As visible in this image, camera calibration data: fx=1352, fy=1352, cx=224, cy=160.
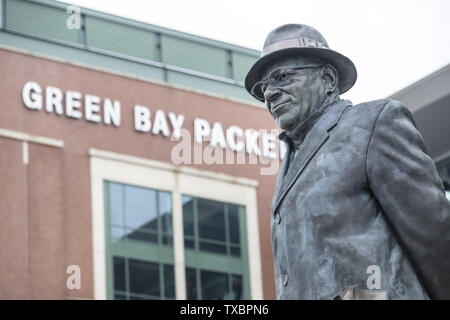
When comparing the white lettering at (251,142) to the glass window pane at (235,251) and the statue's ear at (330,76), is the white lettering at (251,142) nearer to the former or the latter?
the glass window pane at (235,251)

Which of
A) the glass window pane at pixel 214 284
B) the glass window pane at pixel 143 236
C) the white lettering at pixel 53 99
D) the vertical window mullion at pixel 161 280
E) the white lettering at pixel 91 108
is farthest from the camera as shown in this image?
the glass window pane at pixel 214 284

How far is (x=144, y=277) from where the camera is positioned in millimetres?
48625

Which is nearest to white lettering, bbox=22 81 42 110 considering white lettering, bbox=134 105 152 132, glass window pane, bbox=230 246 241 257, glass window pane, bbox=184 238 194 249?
white lettering, bbox=134 105 152 132

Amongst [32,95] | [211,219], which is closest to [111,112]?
[32,95]

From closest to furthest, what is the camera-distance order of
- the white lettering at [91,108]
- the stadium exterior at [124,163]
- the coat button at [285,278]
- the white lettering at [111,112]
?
the coat button at [285,278], the stadium exterior at [124,163], the white lettering at [91,108], the white lettering at [111,112]

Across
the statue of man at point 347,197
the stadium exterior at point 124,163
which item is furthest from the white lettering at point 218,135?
the statue of man at point 347,197

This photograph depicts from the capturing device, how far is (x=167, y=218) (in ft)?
165

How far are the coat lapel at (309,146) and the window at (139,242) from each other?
4073 cm

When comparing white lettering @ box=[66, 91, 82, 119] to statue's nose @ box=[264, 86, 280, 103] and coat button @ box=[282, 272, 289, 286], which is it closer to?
statue's nose @ box=[264, 86, 280, 103]

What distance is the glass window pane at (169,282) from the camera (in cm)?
4956

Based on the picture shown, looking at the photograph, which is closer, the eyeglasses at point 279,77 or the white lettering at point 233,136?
the eyeglasses at point 279,77

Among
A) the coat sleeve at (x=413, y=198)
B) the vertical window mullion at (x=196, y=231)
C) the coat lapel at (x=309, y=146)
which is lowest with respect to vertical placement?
the coat sleeve at (x=413, y=198)
